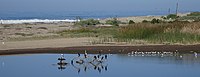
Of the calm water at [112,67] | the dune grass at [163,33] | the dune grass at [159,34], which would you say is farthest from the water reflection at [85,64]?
the dune grass at [163,33]

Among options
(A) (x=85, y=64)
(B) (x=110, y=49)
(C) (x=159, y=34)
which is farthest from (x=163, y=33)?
(A) (x=85, y=64)

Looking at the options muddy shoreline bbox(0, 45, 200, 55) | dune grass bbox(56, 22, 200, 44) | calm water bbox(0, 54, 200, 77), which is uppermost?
dune grass bbox(56, 22, 200, 44)

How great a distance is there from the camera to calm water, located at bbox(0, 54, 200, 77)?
20734 millimetres

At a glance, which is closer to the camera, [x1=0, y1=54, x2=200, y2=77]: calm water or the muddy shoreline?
[x1=0, y1=54, x2=200, y2=77]: calm water

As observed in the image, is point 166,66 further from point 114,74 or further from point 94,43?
point 94,43

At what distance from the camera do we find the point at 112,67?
22.9m

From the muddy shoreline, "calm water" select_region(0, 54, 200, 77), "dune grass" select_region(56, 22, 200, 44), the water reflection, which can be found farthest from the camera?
"dune grass" select_region(56, 22, 200, 44)

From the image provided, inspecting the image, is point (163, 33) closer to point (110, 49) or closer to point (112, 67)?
point (110, 49)

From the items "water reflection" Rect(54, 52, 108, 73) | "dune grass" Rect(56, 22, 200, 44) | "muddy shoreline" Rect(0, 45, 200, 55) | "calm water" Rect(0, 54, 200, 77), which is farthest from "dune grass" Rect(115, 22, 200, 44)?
"water reflection" Rect(54, 52, 108, 73)

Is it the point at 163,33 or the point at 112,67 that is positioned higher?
the point at 163,33

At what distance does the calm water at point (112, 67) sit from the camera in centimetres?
2073

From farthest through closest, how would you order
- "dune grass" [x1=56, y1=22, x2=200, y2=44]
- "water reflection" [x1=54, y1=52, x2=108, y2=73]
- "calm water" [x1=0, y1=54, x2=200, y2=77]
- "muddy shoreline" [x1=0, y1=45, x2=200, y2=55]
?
"dune grass" [x1=56, y1=22, x2=200, y2=44] → "muddy shoreline" [x1=0, y1=45, x2=200, y2=55] → "water reflection" [x1=54, y1=52, x2=108, y2=73] → "calm water" [x1=0, y1=54, x2=200, y2=77]

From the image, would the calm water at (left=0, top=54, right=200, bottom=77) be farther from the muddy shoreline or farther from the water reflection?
the muddy shoreline

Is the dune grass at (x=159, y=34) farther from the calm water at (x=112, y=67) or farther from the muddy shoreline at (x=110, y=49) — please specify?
the calm water at (x=112, y=67)
